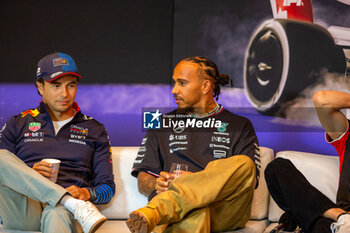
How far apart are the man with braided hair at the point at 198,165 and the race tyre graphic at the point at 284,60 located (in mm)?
748

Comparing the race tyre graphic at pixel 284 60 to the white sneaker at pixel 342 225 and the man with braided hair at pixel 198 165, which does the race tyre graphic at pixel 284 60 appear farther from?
the white sneaker at pixel 342 225

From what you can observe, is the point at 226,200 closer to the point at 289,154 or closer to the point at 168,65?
the point at 289,154

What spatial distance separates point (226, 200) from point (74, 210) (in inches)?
31.6

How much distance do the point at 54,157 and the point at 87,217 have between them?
0.67 m

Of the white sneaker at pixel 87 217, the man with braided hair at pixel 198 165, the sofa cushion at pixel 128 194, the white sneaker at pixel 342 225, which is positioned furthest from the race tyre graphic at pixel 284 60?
the white sneaker at pixel 87 217

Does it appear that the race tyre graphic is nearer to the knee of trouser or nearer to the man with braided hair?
the man with braided hair

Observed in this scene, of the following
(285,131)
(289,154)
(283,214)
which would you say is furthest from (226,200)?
(285,131)

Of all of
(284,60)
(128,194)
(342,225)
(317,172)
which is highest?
(284,60)

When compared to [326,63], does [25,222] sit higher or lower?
lower

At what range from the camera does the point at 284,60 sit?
13.4 ft

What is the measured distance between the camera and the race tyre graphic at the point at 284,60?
398 centimetres

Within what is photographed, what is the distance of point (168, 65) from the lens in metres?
4.34

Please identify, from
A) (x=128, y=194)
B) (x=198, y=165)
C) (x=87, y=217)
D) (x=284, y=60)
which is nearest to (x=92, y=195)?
(x=128, y=194)

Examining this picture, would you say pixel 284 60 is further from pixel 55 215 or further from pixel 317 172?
pixel 55 215
